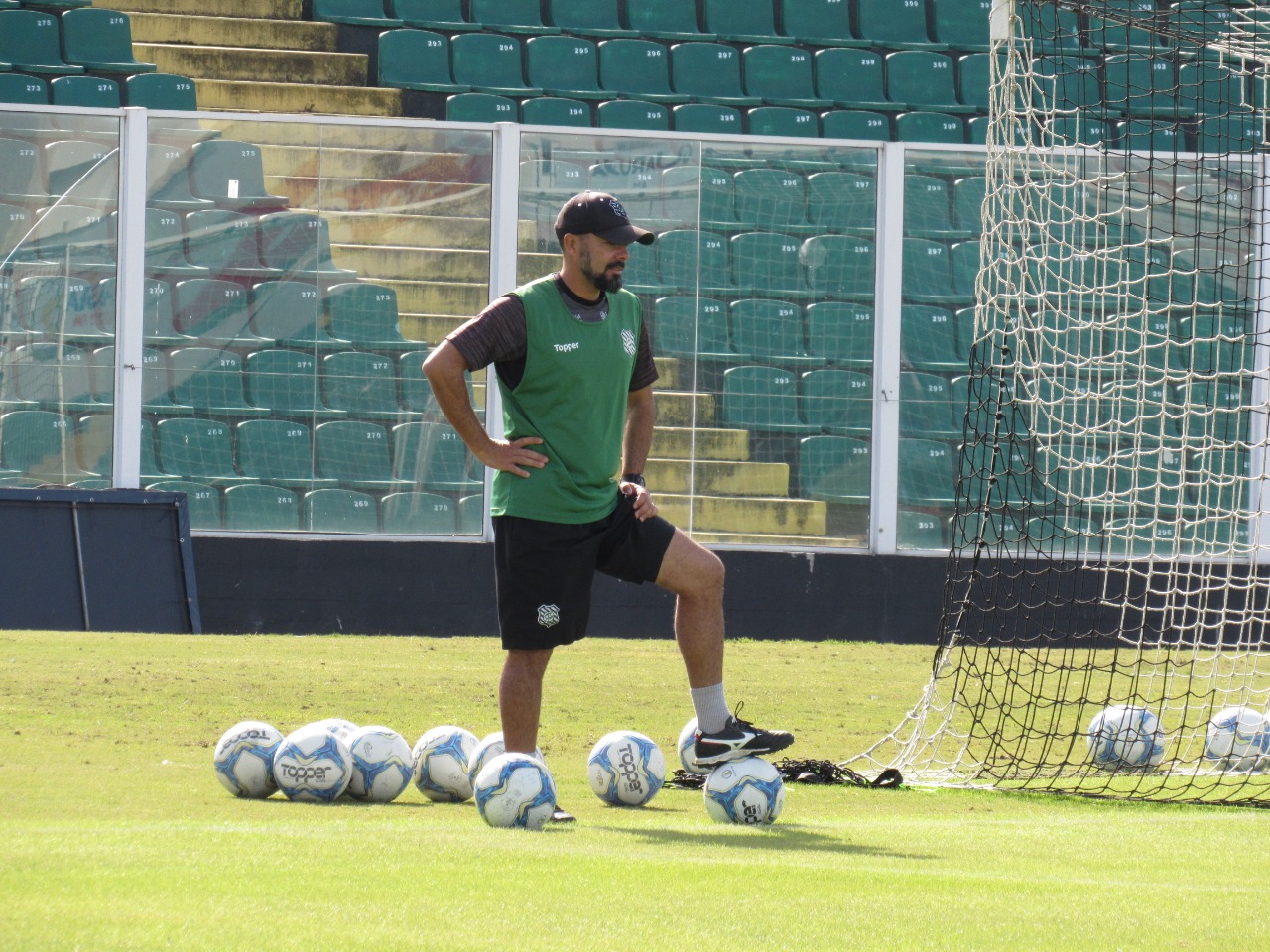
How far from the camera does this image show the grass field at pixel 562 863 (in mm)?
3691

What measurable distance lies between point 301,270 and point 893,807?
992 centimetres

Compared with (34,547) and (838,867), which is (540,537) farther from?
(34,547)

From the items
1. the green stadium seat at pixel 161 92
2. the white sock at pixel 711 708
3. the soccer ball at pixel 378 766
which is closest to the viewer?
the white sock at pixel 711 708

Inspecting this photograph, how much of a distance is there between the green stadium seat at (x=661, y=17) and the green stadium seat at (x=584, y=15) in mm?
178

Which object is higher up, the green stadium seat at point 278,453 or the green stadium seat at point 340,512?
the green stadium seat at point 278,453

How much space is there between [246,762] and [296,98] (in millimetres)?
14021

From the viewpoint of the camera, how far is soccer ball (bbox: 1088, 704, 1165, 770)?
→ 786 cm

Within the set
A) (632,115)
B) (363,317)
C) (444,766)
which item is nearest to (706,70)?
(632,115)

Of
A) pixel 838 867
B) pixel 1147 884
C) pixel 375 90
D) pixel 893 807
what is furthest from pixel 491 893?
pixel 375 90

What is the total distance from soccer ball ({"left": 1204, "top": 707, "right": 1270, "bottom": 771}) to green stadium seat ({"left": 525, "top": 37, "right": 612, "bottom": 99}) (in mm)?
12606

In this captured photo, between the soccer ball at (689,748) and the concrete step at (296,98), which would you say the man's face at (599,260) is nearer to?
the soccer ball at (689,748)

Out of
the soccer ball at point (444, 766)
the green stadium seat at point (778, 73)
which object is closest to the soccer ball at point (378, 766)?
the soccer ball at point (444, 766)

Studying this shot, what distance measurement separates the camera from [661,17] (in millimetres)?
20172

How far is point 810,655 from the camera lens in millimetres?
12906
